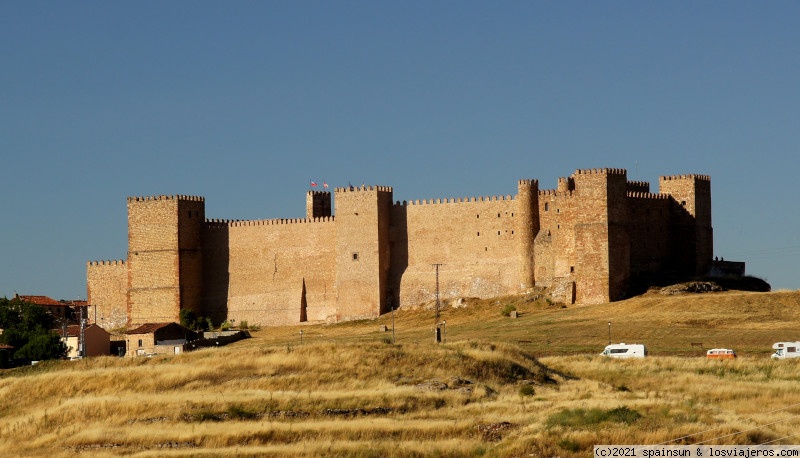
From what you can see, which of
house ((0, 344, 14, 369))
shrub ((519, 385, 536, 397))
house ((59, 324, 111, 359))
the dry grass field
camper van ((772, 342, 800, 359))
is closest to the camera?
the dry grass field

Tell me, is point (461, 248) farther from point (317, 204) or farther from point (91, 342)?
point (91, 342)

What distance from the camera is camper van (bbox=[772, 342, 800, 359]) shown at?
41.3 metres

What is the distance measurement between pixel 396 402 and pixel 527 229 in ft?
86.2

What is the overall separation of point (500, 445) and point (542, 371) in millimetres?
9579

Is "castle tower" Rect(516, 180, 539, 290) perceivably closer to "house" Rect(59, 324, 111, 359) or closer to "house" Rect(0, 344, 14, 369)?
"house" Rect(59, 324, 111, 359)

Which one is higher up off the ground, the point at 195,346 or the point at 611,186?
the point at 611,186

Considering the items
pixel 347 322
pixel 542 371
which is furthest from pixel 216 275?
pixel 542 371

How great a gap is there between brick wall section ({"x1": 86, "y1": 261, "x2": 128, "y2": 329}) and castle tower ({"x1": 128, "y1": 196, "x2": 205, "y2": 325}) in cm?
202

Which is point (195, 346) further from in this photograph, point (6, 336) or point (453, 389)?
point (453, 389)

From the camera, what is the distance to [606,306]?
5356cm

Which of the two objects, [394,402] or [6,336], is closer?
[394,402]

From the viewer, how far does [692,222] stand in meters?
58.1

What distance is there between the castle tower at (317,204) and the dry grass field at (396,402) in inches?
877

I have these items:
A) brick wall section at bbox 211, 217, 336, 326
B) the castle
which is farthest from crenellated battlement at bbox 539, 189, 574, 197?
brick wall section at bbox 211, 217, 336, 326
